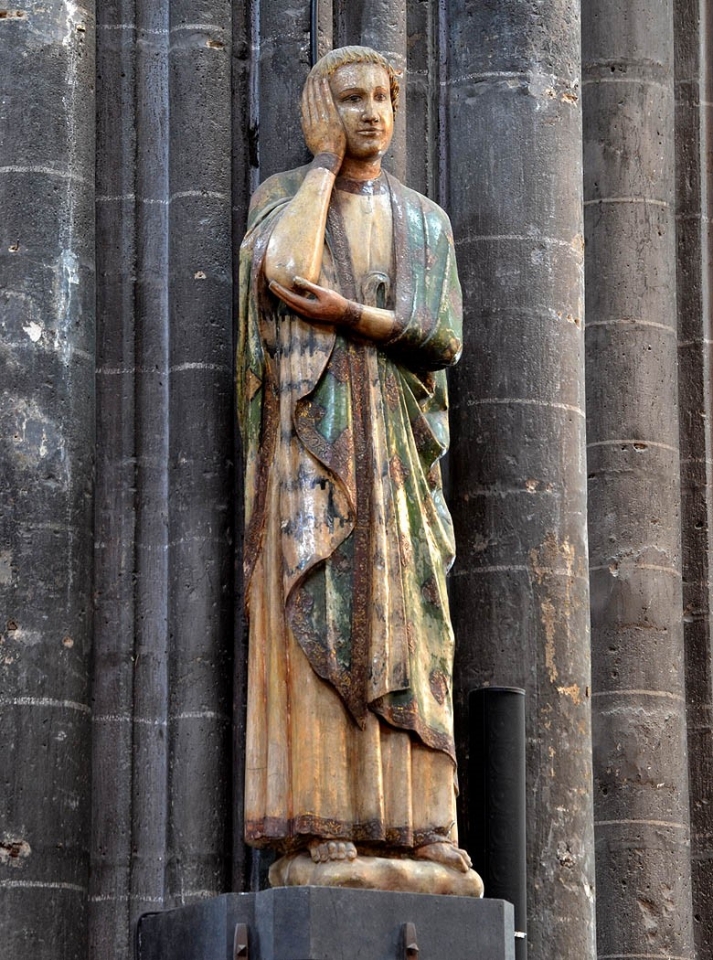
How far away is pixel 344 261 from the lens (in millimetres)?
9641

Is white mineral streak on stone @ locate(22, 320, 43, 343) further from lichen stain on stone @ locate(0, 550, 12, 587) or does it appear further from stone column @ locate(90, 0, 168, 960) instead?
lichen stain on stone @ locate(0, 550, 12, 587)

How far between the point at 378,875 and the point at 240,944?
19.1 inches

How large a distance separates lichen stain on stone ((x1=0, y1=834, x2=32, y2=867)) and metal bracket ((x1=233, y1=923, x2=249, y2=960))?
3.02 feet

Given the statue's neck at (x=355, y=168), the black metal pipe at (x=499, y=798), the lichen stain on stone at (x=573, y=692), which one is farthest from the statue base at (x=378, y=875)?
the statue's neck at (x=355, y=168)

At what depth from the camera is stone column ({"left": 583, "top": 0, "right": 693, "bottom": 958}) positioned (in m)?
11.0

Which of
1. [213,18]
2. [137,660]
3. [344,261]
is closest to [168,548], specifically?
[137,660]

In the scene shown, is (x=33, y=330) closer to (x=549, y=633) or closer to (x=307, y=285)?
(x=307, y=285)

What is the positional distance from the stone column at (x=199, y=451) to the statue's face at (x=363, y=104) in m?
0.71

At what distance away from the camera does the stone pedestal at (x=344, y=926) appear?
8711mm

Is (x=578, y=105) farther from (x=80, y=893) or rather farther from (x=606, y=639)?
(x=80, y=893)

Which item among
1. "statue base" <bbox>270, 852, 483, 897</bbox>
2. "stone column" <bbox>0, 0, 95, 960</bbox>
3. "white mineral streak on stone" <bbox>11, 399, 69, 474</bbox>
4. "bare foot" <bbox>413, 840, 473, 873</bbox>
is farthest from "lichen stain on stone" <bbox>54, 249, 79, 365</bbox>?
"bare foot" <bbox>413, 840, 473, 873</bbox>

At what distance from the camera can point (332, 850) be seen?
8.98 m

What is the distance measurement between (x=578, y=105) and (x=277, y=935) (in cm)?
368

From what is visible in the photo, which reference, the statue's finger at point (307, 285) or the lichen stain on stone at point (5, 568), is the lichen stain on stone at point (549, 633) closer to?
the statue's finger at point (307, 285)
